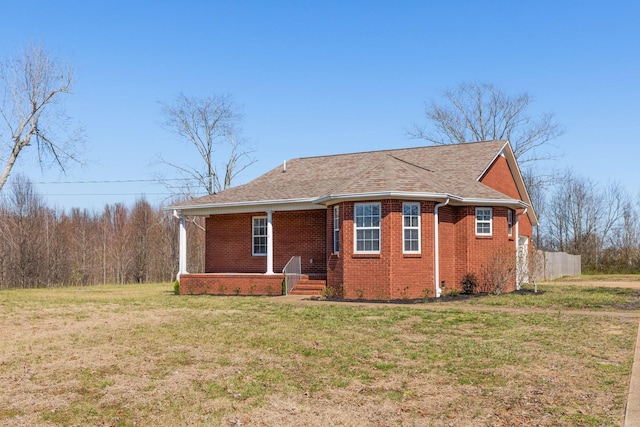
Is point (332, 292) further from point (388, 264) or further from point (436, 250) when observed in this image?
point (436, 250)

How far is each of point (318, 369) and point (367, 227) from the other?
11.1m

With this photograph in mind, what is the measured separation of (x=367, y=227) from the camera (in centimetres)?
1883

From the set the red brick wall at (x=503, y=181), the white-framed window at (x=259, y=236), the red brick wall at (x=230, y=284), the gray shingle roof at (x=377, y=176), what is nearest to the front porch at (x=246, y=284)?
the red brick wall at (x=230, y=284)

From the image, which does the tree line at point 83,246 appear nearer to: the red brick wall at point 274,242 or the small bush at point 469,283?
the red brick wall at point 274,242

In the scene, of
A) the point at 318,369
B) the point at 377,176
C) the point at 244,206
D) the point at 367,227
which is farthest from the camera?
the point at 244,206

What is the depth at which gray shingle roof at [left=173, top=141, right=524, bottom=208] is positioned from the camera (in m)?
19.5

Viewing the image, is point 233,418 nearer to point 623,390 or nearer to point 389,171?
point 623,390

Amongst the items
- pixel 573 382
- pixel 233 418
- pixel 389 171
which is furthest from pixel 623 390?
pixel 389 171

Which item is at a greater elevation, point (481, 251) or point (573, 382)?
point (481, 251)

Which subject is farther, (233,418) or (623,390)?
(623,390)

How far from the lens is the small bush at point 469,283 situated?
68.3ft

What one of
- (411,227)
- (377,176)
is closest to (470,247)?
(411,227)

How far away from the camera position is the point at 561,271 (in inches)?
1492

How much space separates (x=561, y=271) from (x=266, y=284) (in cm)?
2458
